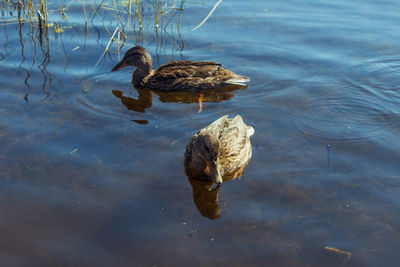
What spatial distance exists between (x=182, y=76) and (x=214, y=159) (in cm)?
265

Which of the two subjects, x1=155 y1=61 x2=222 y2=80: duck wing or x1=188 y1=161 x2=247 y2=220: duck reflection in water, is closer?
x1=188 y1=161 x2=247 y2=220: duck reflection in water

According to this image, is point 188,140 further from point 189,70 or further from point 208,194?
point 189,70

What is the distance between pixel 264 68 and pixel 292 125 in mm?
2052

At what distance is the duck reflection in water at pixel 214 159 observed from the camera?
550cm

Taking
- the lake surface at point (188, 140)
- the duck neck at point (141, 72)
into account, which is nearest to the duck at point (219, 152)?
the lake surface at point (188, 140)

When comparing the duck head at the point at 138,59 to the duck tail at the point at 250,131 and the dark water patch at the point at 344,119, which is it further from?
the dark water patch at the point at 344,119

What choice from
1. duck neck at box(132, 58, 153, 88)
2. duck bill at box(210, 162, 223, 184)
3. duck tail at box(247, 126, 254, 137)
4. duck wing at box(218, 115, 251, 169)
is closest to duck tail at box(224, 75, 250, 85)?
duck neck at box(132, 58, 153, 88)

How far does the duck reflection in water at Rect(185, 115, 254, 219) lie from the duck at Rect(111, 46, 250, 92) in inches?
76.4

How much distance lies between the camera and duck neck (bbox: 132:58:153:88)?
8.20 m

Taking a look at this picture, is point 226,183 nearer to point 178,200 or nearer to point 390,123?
point 178,200

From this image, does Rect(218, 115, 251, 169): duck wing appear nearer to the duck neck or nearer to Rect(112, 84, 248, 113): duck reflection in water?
Rect(112, 84, 248, 113): duck reflection in water

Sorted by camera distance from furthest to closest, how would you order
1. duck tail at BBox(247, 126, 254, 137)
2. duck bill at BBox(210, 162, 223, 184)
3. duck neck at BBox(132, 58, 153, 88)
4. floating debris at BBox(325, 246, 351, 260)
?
1. duck neck at BBox(132, 58, 153, 88)
2. duck tail at BBox(247, 126, 254, 137)
3. duck bill at BBox(210, 162, 223, 184)
4. floating debris at BBox(325, 246, 351, 260)

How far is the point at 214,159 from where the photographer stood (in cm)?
560

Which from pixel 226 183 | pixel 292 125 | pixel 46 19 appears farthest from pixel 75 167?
pixel 46 19
